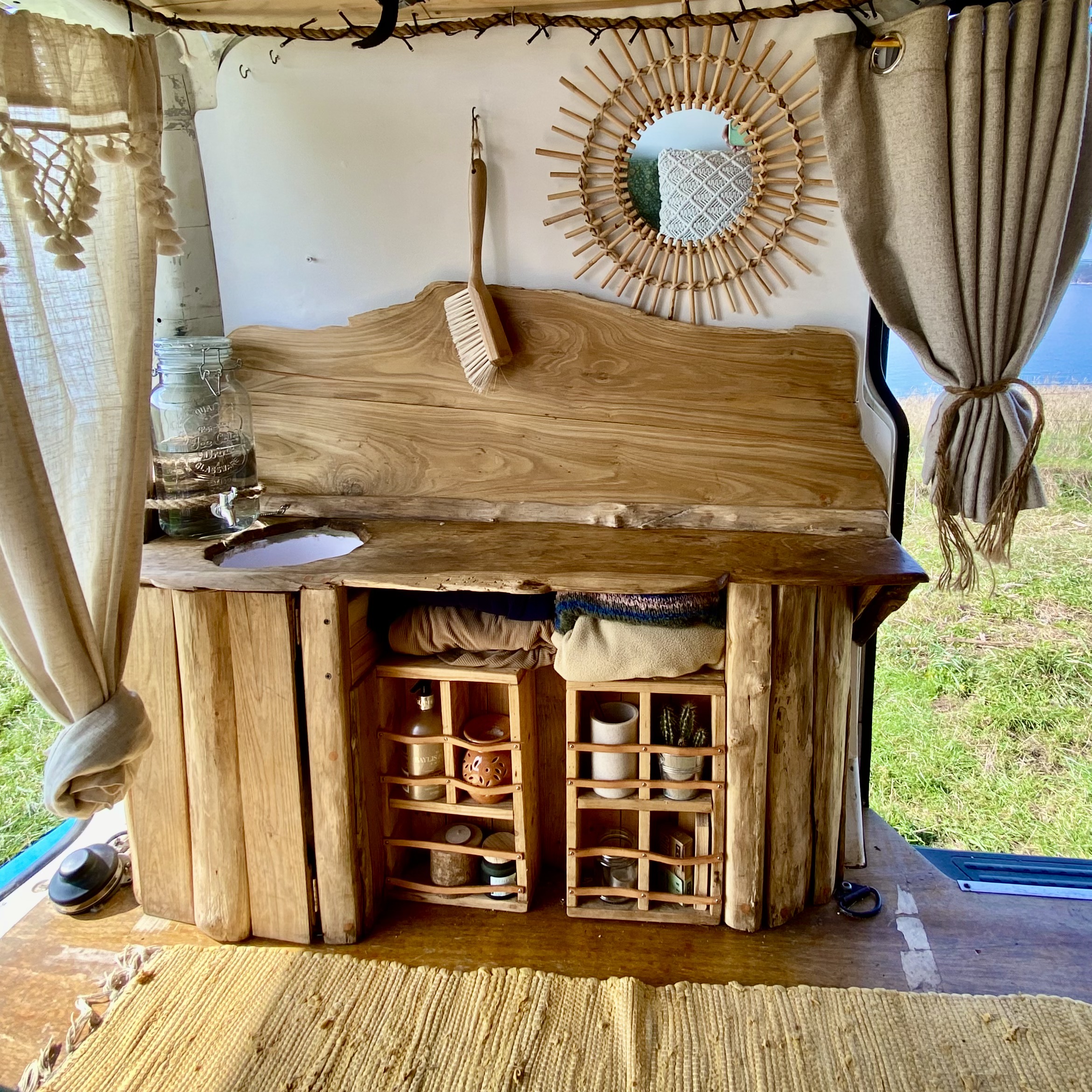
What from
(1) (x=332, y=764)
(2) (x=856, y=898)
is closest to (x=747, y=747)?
(2) (x=856, y=898)

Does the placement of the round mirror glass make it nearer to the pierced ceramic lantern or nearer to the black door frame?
the black door frame

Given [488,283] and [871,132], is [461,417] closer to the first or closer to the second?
[488,283]

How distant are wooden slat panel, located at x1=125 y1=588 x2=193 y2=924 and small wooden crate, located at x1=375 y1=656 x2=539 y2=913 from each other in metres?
0.39

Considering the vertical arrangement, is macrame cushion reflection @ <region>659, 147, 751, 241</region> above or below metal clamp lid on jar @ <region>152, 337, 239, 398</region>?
above

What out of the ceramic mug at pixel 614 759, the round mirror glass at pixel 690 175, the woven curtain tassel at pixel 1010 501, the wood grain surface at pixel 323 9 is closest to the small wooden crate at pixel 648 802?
the ceramic mug at pixel 614 759

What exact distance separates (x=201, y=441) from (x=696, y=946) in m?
1.51

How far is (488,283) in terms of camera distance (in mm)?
2121

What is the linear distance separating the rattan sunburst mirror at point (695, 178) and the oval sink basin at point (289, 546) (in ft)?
2.62

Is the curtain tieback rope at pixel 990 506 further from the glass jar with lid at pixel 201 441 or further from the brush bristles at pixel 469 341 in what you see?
the glass jar with lid at pixel 201 441

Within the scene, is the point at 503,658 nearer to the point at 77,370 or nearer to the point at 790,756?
the point at 790,756

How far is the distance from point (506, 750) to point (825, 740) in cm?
64

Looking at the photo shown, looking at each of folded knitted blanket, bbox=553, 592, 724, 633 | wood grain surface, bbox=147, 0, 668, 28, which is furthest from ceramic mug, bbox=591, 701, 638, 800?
wood grain surface, bbox=147, 0, 668, 28

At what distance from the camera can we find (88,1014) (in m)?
1.71

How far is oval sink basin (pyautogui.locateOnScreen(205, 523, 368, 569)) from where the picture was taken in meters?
2.04
